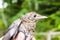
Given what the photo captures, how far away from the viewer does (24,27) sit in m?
1.97

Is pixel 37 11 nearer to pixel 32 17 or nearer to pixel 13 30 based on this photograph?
pixel 32 17

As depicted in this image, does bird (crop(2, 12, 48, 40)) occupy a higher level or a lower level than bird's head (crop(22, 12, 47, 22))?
lower

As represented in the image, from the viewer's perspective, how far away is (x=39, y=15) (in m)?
1.97

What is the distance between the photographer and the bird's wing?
1.93m

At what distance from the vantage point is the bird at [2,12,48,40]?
1.94 meters

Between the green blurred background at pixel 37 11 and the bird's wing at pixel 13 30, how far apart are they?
34 millimetres

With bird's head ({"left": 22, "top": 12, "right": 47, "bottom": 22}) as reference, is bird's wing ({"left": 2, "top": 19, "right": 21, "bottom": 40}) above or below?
below

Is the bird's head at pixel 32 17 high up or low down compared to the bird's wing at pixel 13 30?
up

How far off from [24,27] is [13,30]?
10 cm

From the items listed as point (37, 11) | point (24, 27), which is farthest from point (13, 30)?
point (37, 11)

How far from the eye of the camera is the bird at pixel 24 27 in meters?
1.94

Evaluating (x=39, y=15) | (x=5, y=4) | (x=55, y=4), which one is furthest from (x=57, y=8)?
(x=5, y=4)

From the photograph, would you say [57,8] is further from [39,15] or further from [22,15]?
[22,15]

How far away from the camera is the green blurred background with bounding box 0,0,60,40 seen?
1974 mm
